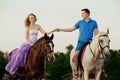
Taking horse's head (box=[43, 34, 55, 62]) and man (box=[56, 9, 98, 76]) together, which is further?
man (box=[56, 9, 98, 76])

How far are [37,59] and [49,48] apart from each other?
761mm

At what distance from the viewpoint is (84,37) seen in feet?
43.1

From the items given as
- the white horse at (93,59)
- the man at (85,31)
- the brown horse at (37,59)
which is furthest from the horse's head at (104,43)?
the brown horse at (37,59)

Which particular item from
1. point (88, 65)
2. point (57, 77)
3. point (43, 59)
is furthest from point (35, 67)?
point (57, 77)

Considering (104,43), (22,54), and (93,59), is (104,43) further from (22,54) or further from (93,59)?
(22,54)

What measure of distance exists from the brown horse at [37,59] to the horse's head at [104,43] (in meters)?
1.53

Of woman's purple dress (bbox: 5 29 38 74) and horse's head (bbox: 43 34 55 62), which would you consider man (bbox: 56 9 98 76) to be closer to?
woman's purple dress (bbox: 5 29 38 74)

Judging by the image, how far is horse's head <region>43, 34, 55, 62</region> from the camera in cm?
1126

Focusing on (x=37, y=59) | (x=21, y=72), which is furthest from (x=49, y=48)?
(x=21, y=72)

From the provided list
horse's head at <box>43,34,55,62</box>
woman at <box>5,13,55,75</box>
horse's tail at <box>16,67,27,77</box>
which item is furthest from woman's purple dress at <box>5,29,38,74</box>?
horse's head at <box>43,34,55,62</box>

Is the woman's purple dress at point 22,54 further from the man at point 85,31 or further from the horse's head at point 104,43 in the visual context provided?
the horse's head at point 104,43

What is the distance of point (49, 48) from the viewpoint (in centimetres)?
1139

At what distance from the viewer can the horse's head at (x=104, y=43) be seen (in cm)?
1207

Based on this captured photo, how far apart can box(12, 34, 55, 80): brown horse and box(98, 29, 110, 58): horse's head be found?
153cm
